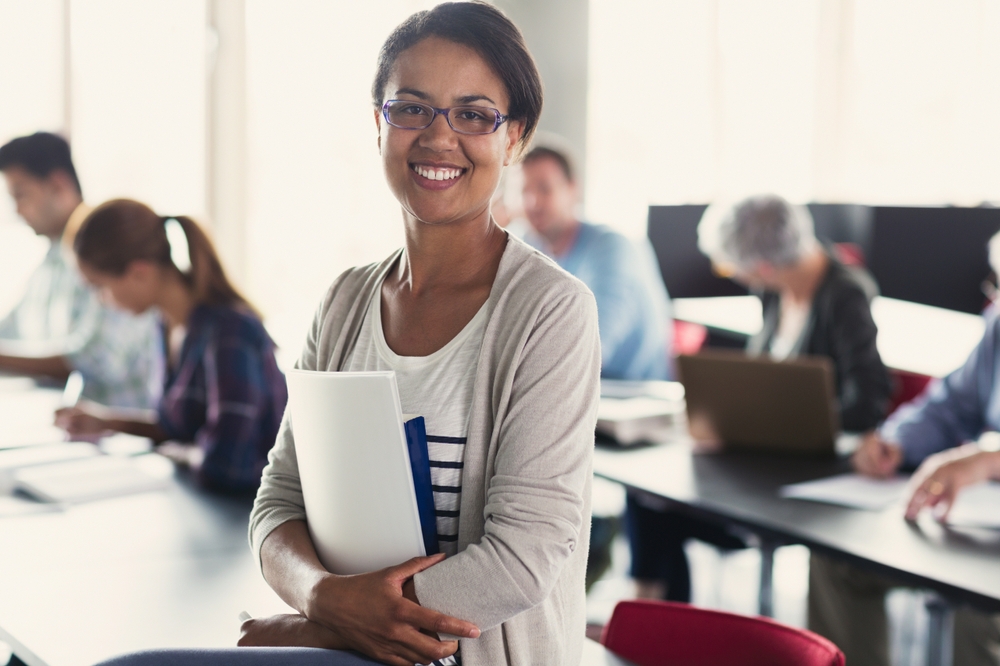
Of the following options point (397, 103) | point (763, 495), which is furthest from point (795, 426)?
point (397, 103)

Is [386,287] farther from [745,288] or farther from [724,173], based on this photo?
[724,173]

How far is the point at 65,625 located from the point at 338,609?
0.61m

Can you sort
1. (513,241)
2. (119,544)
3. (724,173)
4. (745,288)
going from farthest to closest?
(724,173) < (745,288) < (119,544) < (513,241)

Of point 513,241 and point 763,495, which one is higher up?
point 513,241

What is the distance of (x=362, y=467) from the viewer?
112 centimetres

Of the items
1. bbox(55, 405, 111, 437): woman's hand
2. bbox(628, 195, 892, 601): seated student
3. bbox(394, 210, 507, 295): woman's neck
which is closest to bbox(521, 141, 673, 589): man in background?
bbox(628, 195, 892, 601): seated student

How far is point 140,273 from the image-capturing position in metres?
2.43

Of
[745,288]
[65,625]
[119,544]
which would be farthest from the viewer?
[745,288]

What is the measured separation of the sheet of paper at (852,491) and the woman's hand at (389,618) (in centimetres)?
122

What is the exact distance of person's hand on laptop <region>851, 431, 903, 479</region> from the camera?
2.25 meters

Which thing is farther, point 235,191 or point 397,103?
point 235,191

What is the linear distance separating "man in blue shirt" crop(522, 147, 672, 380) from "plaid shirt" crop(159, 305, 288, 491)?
1.43 meters

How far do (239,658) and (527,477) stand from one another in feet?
1.23

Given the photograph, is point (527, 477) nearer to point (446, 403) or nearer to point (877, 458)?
Result: point (446, 403)
